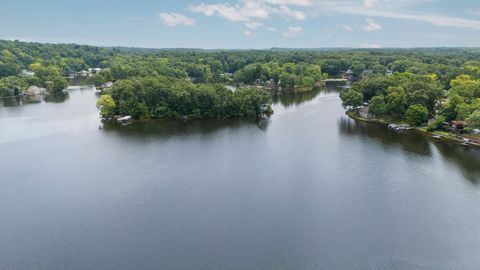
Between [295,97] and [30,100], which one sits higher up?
[30,100]

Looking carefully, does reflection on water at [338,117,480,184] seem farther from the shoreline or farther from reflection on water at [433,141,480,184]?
the shoreline

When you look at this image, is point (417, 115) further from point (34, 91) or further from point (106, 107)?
point (34, 91)

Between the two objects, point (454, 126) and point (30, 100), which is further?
point (30, 100)

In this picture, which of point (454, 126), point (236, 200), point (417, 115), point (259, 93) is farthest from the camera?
point (259, 93)

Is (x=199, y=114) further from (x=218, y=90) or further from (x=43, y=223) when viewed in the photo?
(x=43, y=223)

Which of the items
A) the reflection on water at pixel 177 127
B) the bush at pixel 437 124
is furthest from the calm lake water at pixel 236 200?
the bush at pixel 437 124

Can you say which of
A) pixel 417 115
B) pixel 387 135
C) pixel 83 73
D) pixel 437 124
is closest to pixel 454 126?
pixel 437 124

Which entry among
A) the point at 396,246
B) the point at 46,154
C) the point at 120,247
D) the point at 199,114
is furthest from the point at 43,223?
the point at 199,114

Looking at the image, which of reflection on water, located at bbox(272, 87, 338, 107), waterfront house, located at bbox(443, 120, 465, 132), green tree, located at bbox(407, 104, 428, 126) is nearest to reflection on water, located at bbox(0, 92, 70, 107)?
reflection on water, located at bbox(272, 87, 338, 107)

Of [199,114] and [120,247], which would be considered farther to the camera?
[199,114]

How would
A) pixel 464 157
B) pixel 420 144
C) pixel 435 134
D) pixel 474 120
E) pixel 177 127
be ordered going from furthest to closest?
pixel 177 127, pixel 435 134, pixel 420 144, pixel 474 120, pixel 464 157
